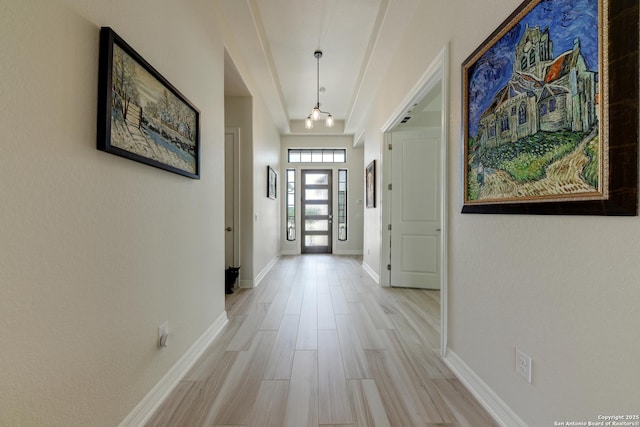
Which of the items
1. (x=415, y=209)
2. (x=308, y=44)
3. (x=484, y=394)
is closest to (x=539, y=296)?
(x=484, y=394)

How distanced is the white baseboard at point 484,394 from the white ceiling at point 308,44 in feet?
9.45

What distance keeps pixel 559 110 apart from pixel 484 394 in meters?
1.45

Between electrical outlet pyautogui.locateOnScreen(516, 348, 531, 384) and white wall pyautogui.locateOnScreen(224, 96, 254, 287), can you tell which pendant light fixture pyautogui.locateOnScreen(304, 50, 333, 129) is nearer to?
white wall pyautogui.locateOnScreen(224, 96, 254, 287)

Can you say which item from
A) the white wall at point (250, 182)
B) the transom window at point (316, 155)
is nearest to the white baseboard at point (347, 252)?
the transom window at point (316, 155)

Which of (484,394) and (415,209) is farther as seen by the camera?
(415,209)

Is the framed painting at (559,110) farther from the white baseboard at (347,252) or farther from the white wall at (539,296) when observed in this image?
the white baseboard at (347,252)

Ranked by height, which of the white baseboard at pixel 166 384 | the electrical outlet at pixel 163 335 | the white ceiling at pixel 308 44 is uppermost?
the white ceiling at pixel 308 44

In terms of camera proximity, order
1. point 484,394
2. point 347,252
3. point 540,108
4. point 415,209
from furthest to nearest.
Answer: point 347,252 → point 415,209 → point 484,394 → point 540,108

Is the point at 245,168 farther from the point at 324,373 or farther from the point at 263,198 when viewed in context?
the point at 324,373

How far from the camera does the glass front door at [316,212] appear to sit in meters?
6.63

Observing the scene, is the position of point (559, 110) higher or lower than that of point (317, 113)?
lower

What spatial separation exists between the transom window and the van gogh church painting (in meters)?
5.12

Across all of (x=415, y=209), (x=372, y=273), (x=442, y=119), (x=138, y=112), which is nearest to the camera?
(x=138, y=112)

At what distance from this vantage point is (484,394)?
4.77ft
